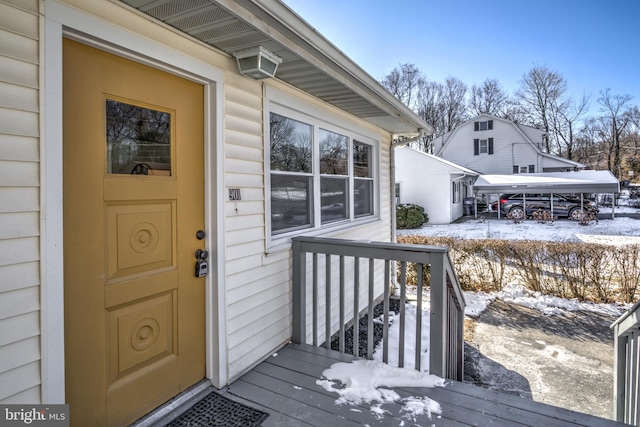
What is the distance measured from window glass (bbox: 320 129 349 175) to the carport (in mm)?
15431

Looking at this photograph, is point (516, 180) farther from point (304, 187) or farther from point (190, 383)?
point (190, 383)

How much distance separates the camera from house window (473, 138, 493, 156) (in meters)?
22.5

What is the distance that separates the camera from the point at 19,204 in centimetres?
145

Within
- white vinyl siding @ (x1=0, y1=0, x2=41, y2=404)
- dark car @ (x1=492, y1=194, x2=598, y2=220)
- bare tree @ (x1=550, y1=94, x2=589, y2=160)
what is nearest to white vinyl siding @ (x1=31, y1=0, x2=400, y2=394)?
white vinyl siding @ (x1=0, y1=0, x2=41, y2=404)

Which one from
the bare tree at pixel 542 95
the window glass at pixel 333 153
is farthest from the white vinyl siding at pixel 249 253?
the bare tree at pixel 542 95

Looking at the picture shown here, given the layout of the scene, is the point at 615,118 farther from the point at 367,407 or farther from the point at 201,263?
the point at 201,263

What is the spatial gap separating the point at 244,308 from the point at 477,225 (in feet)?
50.7

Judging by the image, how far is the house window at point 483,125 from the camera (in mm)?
22173

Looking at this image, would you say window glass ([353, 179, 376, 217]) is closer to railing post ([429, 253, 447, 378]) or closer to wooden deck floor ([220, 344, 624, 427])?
railing post ([429, 253, 447, 378])

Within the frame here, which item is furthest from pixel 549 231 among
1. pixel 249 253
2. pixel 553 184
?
pixel 249 253

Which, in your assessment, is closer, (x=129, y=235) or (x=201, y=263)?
(x=129, y=235)

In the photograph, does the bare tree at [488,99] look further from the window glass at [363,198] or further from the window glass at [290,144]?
the window glass at [290,144]

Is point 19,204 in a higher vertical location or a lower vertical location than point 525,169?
lower

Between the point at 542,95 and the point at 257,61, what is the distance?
113 feet
